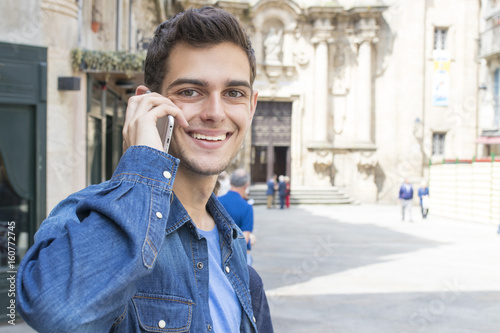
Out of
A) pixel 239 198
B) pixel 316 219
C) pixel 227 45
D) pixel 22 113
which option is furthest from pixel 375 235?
pixel 227 45

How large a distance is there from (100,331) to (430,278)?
9637mm

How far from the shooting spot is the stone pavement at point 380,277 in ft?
24.0

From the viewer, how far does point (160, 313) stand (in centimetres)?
138

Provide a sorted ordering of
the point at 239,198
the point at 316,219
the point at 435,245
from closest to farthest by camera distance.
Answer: the point at 239,198 → the point at 435,245 → the point at 316,219

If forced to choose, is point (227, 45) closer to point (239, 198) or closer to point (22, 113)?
point (239, 198)

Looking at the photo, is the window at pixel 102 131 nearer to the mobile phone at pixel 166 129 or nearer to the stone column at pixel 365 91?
the mobile phone at pixel 166 129

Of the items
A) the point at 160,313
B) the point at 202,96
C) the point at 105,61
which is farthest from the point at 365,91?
Answer: the point at 160,313

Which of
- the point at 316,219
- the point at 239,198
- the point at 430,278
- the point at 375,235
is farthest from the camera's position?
the point at 316,219

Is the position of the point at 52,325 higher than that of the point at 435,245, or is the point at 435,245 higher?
the point at 52,325

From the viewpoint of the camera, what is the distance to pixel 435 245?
47.3 ft

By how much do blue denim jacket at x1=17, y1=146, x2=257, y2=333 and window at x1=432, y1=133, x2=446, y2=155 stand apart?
1240 inches

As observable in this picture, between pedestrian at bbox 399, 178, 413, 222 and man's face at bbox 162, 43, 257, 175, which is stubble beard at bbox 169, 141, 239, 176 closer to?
man's face at bbox 162, 43, 257, 175

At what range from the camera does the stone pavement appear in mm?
7301

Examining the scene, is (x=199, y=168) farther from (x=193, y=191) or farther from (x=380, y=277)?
(x=380, y=277)
